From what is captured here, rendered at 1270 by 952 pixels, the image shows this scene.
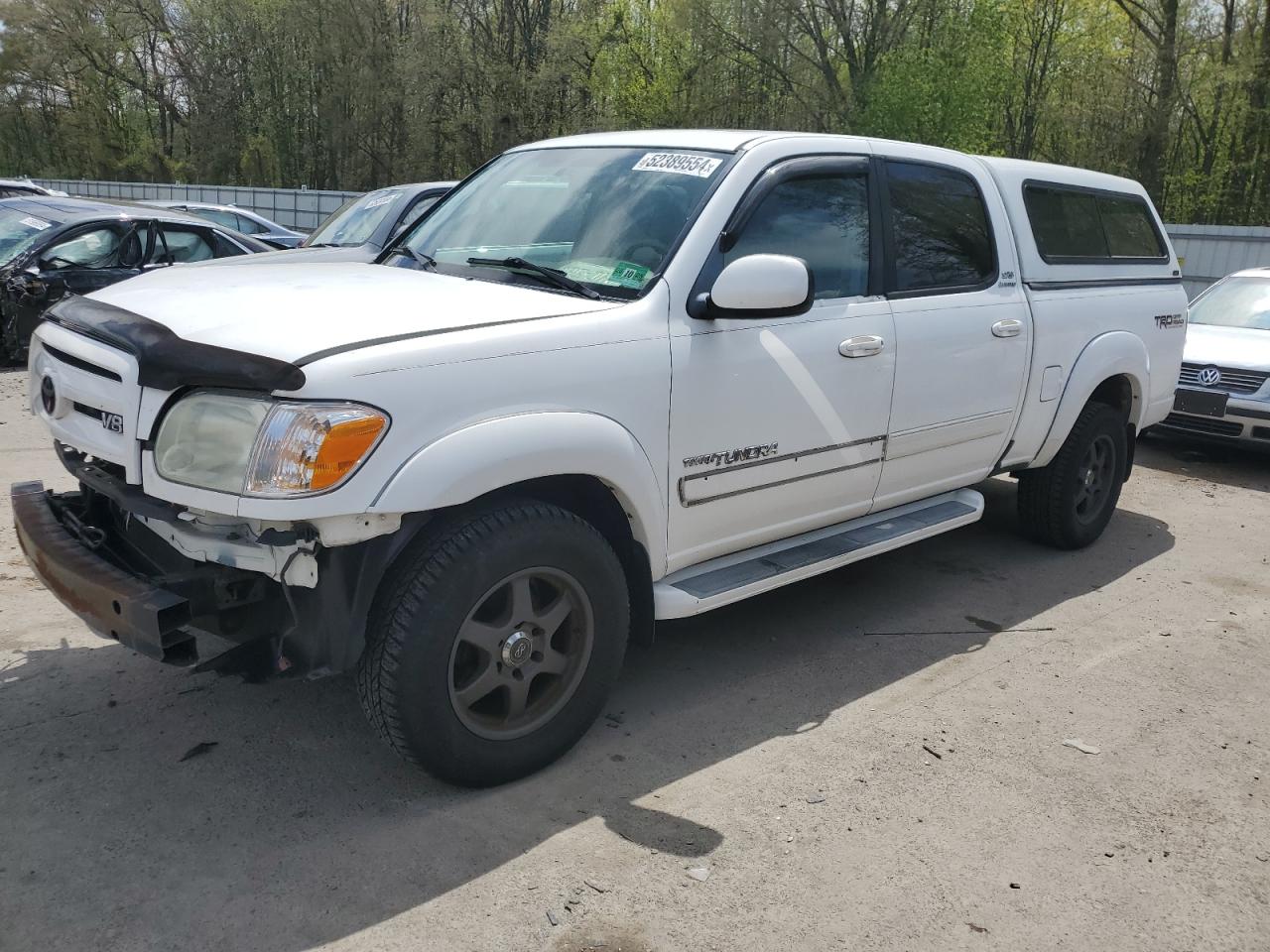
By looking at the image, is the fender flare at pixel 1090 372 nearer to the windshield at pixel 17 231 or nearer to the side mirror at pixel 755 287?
the side mirror at pixel 755 287

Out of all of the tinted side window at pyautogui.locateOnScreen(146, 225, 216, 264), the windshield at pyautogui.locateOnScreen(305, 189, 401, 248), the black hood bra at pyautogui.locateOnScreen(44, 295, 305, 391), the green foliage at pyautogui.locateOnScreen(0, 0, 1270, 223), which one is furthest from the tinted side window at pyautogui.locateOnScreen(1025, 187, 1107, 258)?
the green foliage at pyautogui.locateOnScreen(0, 0, 1270, 223)

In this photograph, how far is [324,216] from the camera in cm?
2556

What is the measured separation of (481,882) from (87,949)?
936 mm

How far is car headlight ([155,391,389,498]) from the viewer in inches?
105

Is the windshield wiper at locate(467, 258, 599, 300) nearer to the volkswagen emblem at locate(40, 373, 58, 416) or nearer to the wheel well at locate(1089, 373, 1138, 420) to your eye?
the volkswagen emblem at locate(40, 373, 58, 416)

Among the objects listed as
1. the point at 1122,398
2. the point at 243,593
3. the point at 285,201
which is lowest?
the point at 243,593

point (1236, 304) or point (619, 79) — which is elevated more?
point (619, 79)

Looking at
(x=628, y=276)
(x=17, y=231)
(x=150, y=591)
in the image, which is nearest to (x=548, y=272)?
(x=628, y=276)

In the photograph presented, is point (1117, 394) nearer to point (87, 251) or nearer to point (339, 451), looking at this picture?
point (339, 451)

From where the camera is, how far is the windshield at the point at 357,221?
984 cm

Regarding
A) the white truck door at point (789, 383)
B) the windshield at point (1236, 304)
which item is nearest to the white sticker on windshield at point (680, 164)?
the white truck door at point (789, 383)

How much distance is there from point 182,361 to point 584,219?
62.8 inches

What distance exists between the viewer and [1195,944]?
2748 mm

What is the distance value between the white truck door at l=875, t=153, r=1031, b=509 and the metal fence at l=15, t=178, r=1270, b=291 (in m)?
11.1
